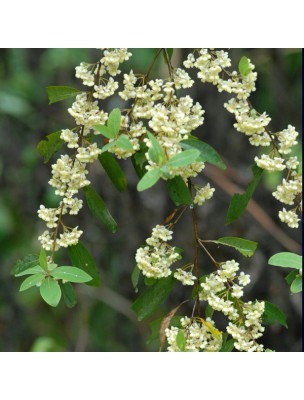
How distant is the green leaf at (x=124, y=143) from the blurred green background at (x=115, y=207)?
118 cm

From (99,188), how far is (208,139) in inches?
15.1

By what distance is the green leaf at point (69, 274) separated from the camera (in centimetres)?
77

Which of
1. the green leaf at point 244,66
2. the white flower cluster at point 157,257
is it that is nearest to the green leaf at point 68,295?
the white flower cluster at point 157,257

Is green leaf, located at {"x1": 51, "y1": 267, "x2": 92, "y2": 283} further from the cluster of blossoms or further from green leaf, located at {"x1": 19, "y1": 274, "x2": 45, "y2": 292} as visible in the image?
the cluster of blossoms

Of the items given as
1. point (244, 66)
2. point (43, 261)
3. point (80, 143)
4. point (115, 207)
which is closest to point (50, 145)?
point (80, 143)

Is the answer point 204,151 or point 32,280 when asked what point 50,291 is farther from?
point 204,151

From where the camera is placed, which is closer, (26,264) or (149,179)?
(149,179)

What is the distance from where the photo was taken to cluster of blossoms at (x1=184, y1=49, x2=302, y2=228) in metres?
0.75

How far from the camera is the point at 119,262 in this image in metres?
2.22

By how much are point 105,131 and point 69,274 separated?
6.7 inches

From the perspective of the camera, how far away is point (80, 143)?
0.81 metres
